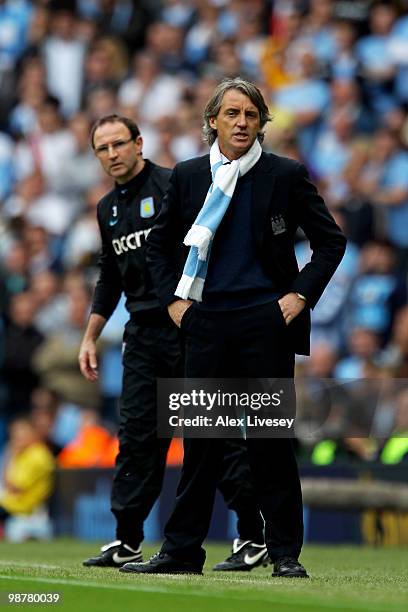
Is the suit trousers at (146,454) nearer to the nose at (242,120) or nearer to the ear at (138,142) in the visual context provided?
the ear at (138,142)

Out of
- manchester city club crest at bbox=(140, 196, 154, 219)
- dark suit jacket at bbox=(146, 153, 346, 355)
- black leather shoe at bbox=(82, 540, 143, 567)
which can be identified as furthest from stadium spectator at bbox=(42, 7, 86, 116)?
dark suit jacket at bbox=(146, 153, 346, 355)

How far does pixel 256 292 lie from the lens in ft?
20.8

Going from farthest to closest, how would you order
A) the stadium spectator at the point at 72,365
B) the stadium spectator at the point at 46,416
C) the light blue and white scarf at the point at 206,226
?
the stadium spectator at the point at 72,365
the stadium spectator at the point at 46,416
the light blue and white scarf at the point at 206,226

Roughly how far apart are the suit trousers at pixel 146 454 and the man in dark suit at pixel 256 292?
120 cm

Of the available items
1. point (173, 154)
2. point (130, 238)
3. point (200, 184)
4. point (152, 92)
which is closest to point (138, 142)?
point (130, 238)

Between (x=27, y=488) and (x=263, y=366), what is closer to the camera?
(x=263, y=366)

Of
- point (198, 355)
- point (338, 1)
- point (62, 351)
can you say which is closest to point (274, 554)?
point (198, 355)

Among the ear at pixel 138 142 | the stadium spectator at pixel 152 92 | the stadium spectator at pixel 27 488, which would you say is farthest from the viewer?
the stadium spectator at pixel 152 92

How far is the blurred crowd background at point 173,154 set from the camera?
42.0ft

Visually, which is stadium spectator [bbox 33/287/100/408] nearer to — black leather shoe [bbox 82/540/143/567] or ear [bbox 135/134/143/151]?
ear [bbox 135/134/143/151]

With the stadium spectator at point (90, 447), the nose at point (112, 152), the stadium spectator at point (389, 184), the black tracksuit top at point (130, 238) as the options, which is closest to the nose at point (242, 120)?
the black tracksuit top at point (130, 238)

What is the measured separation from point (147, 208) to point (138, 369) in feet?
2.79

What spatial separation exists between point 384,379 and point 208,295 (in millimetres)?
5259

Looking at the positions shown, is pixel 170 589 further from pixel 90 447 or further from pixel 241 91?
pixel 90 447
